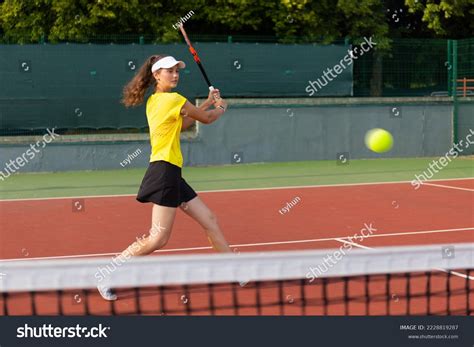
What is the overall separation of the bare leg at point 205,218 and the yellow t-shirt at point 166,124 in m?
0.37

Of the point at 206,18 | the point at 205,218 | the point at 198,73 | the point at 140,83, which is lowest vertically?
the point at 205,218

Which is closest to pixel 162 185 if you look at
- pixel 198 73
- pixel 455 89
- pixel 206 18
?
pixel 198 73

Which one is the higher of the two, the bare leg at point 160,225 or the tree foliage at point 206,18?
the tree foliage at point 206,18

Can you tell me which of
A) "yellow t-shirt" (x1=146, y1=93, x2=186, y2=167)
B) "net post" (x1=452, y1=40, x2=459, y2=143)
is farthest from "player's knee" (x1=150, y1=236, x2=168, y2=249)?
"net post" (x1=452, y1=40, x2=459, y2=143)

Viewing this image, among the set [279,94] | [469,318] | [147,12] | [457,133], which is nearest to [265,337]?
[469,318]

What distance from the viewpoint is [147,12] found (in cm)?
2147

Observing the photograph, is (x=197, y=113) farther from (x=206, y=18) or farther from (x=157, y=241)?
(x=206, y=18)

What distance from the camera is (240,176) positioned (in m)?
14.8

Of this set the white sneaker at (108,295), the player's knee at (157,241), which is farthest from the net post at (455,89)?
the white sneaker at (108,295)

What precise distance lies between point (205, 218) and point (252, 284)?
0.64 meters

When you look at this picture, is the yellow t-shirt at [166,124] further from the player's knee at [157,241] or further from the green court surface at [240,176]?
the green court surface at [240,176]

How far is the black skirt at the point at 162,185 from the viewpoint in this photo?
5727 mm

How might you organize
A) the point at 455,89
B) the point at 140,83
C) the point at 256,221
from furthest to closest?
the point at 455,89 → the point at 256,221 → the point at 140,83

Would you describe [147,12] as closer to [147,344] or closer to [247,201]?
[247,201]
